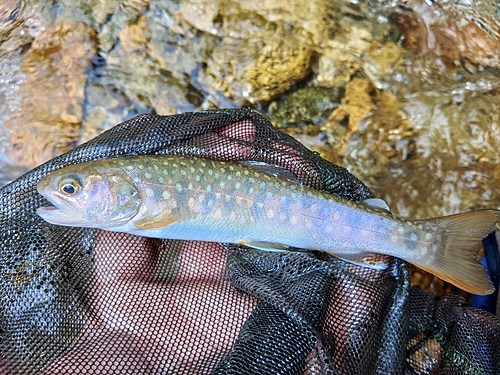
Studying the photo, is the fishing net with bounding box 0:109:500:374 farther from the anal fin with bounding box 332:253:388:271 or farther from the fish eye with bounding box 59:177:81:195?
the fish eye with bounding box 59:177:81:195

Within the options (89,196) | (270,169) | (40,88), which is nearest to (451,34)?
(270,169)

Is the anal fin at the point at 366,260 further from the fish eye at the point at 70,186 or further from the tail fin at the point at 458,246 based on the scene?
the fish eye at the point at 70,186

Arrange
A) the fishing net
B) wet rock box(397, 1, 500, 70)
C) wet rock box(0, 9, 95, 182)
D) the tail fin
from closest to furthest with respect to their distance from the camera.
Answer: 1. the fishing net
2. the tail fin
3. wet rock box(0, 9, 95, 182)
4. wet rock box(397, 1, 500, 70)

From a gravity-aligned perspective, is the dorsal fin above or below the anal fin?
above

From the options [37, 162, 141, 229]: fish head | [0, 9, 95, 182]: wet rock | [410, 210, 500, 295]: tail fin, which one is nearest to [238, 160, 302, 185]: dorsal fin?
[37, 162, 141, 229]: fish head

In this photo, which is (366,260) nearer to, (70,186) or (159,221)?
(159,221)

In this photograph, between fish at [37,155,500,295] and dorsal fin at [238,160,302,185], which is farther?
dorsal fin at [238,160,302,185]

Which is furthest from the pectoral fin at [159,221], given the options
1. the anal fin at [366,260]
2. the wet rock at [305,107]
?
the wet rock at [305,107]

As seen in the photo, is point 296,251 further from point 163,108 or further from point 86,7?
point 86,7
